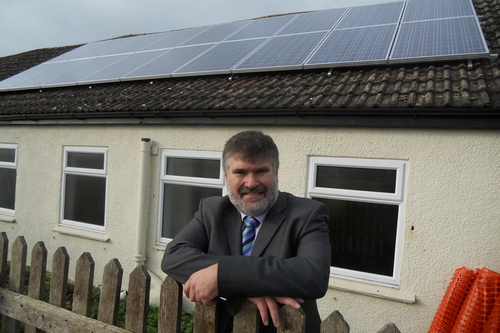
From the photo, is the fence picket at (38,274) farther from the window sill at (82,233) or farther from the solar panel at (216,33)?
the solar panel at (216,33)

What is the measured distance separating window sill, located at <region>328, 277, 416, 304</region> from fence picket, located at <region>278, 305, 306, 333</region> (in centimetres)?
322

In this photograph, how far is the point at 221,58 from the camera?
699 centimetres

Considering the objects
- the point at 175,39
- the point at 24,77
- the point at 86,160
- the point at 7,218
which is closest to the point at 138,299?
the point at 86,160

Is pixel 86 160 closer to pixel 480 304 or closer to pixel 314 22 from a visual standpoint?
pixel 314 22

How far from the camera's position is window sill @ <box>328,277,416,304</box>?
4.08m

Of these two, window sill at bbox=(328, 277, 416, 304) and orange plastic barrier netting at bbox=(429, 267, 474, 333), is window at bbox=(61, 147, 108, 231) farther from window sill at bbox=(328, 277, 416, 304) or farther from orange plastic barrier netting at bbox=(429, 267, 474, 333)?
orange plastic barrier netting at bbox=(429, 267, 474, 333)

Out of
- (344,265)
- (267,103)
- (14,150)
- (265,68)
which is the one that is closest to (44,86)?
(14,150)

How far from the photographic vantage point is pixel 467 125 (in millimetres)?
3789

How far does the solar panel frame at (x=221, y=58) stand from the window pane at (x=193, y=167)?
187 centimetres

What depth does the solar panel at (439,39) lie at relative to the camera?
492 centimetres

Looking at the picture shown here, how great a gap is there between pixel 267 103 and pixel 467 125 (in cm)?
246

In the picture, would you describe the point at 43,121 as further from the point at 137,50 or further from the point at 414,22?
the point at 414,22

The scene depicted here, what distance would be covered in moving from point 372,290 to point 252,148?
3533 mm

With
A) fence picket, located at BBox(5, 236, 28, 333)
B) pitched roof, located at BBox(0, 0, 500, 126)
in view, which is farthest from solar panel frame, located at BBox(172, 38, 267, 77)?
fence picket, located at BBox(5, 236, 28, 333)
